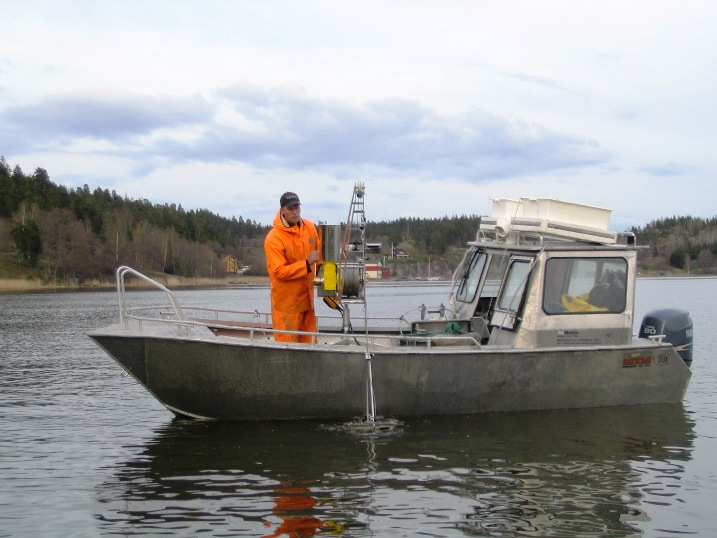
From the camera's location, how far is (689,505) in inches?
300

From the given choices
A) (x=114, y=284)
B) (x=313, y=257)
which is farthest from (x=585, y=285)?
(x=114, y=284)

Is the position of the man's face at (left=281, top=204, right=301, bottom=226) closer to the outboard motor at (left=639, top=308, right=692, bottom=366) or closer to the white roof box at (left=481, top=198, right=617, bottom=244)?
the white roof box at (left=481, top=198, right=617, bottom=244)

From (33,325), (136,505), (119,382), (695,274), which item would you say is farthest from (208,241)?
(136,505)

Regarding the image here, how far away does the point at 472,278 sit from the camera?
1215cm

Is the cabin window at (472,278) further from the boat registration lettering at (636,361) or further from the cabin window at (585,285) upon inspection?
the boat registration lettering at (636,361)

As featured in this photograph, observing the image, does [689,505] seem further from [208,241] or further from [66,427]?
[208,241]

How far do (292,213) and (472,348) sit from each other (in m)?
2.61

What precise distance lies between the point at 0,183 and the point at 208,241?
95.4ft

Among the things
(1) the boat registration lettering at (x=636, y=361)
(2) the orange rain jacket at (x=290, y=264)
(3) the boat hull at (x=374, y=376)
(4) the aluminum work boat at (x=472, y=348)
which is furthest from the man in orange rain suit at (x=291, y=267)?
(1) the boat registration lettering at (x=636, y=361)

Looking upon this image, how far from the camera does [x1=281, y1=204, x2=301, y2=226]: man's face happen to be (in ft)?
33.3

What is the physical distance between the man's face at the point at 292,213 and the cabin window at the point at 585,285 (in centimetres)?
307

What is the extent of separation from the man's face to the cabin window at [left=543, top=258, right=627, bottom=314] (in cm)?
307

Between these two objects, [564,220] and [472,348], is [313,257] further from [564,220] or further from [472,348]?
[564,220]

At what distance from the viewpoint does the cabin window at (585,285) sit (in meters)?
10.7
